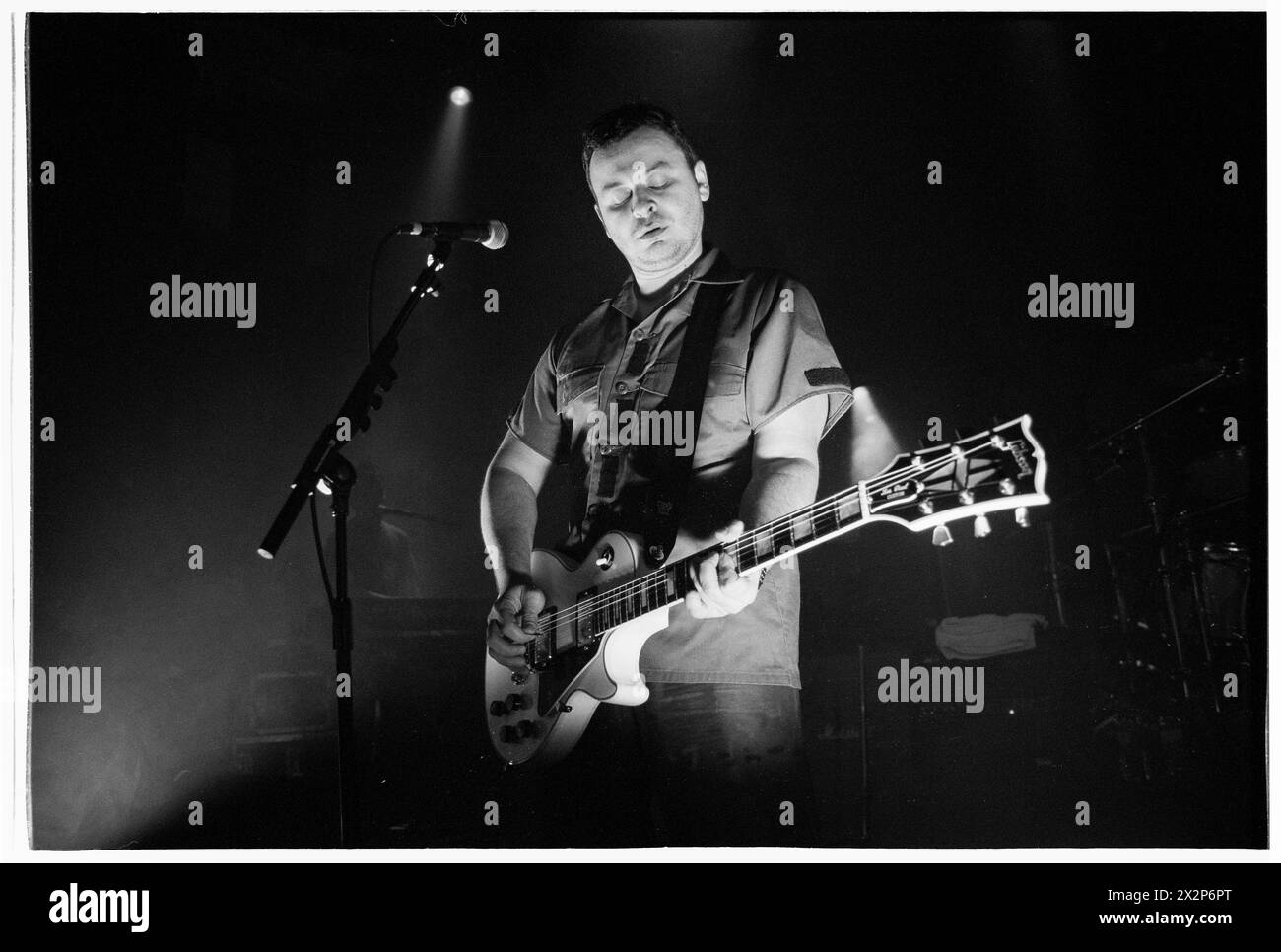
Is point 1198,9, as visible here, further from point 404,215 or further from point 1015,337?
point 404,215

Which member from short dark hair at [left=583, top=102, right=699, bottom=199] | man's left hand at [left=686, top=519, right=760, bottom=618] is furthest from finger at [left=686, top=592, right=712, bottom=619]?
short dark hair at [left=583, top=102, right=699, bottom=199]

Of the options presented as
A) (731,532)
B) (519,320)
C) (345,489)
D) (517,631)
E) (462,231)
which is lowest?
(517,631)

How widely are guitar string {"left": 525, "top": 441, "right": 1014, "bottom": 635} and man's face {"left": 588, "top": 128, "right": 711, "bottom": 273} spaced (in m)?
0.80

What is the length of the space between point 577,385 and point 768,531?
70cm

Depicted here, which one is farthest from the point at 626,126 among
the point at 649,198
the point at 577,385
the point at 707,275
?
the point at 577,385

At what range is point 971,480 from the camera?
7.96 ft

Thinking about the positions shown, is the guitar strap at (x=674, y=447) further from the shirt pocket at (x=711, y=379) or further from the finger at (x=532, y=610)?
the finger at (x=532, y=610)

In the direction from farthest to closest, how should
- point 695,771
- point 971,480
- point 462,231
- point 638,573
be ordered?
point 462,231 → point 695,771 → point 638,573 → point 971,480

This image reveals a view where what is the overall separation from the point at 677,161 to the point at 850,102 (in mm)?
488

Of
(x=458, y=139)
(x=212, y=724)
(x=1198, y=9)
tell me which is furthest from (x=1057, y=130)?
(x=212, y=724)

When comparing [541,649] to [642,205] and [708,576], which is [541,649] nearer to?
[708,576]

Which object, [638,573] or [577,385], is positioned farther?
[577,385]

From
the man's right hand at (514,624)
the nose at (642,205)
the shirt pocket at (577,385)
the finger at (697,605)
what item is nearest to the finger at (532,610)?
the man's right hand at (514,624)

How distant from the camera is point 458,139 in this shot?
3.09m
